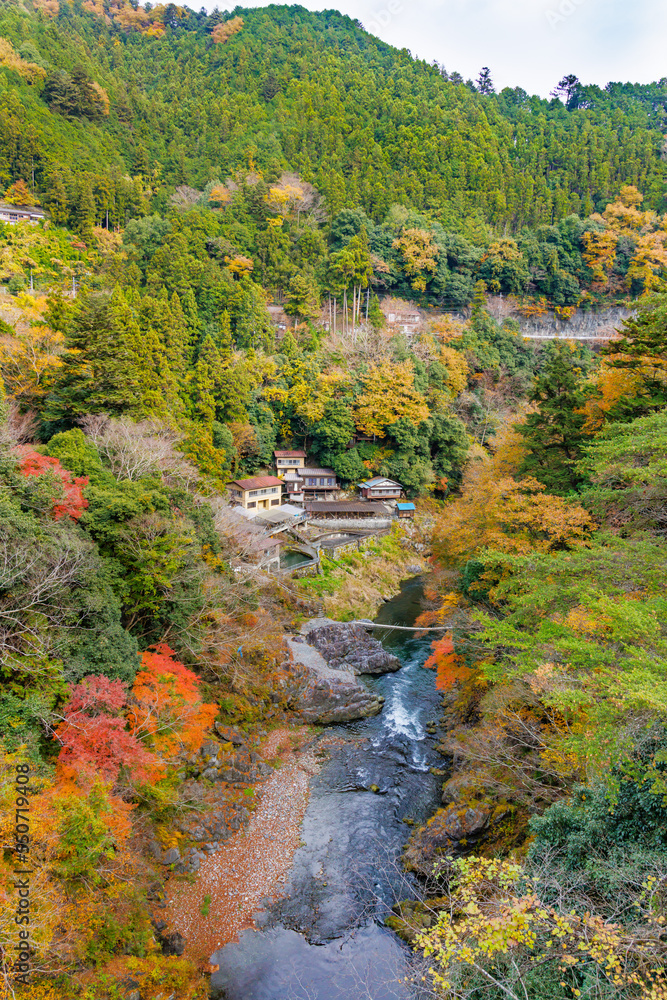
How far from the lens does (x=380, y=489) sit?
3297 centimetres

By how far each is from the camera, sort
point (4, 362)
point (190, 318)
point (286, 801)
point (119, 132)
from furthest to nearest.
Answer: point (119, 132), point (190, 318), point (4, 362), point (286, 801)

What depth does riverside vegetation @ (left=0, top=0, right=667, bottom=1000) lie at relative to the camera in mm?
6844

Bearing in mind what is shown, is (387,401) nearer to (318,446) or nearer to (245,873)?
(318,446)

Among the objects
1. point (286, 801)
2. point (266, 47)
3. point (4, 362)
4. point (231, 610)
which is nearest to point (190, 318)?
point (4, 362)

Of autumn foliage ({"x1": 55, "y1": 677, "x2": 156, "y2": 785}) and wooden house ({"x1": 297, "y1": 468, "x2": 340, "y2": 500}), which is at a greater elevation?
autumn foliage ({"x1": 55, "y1": 677, "x2": 156, "y2": 785})

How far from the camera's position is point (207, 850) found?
11.4 meters

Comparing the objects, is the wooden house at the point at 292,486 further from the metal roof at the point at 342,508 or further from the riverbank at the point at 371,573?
the riverbank at the point at 371,573

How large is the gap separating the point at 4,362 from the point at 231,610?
38.8ft

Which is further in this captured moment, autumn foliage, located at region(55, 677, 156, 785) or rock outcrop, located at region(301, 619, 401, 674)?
rock outcrop, located at region(301, 619, 401, 674)

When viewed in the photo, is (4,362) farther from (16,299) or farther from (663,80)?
(663,80)

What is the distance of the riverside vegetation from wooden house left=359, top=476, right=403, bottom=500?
1343mm

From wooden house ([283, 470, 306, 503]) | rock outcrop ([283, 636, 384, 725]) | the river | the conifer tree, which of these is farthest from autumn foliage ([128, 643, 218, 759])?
wooden house ([283, 470, 306, 503])

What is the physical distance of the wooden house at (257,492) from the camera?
92.5 feet

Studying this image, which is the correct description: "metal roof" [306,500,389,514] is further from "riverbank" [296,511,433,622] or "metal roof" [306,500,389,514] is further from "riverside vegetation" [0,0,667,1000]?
"riverside vegetation" [0,0,667,1000]
